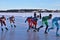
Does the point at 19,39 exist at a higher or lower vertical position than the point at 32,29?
higher

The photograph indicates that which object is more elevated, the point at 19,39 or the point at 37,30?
the point at 19,39

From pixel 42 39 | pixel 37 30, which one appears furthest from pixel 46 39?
pixel 37 30

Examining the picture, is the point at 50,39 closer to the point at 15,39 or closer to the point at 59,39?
the point at 59,39

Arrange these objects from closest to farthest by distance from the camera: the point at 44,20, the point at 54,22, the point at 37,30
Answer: the point at 54,22, the point at 44,20, the point at 37,30

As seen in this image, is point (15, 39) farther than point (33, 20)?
No

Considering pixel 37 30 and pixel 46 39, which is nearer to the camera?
pixel 46 39

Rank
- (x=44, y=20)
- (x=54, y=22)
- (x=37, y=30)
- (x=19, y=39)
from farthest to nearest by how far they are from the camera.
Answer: (x=37, y=30) → (x=44, y=20) → (x=54, y=22) → (x=19, y=39)

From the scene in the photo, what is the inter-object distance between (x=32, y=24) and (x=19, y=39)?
3803 millimetres

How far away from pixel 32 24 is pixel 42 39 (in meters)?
3.71

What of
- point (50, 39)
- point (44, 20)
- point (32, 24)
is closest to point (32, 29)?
point (32, 24)

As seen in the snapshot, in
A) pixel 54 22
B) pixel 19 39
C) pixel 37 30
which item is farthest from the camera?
pixel 37 30

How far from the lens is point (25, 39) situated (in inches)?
330

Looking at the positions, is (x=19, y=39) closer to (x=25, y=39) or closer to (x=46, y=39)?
(x=25, y=39)

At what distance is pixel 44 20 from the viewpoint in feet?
35.6
